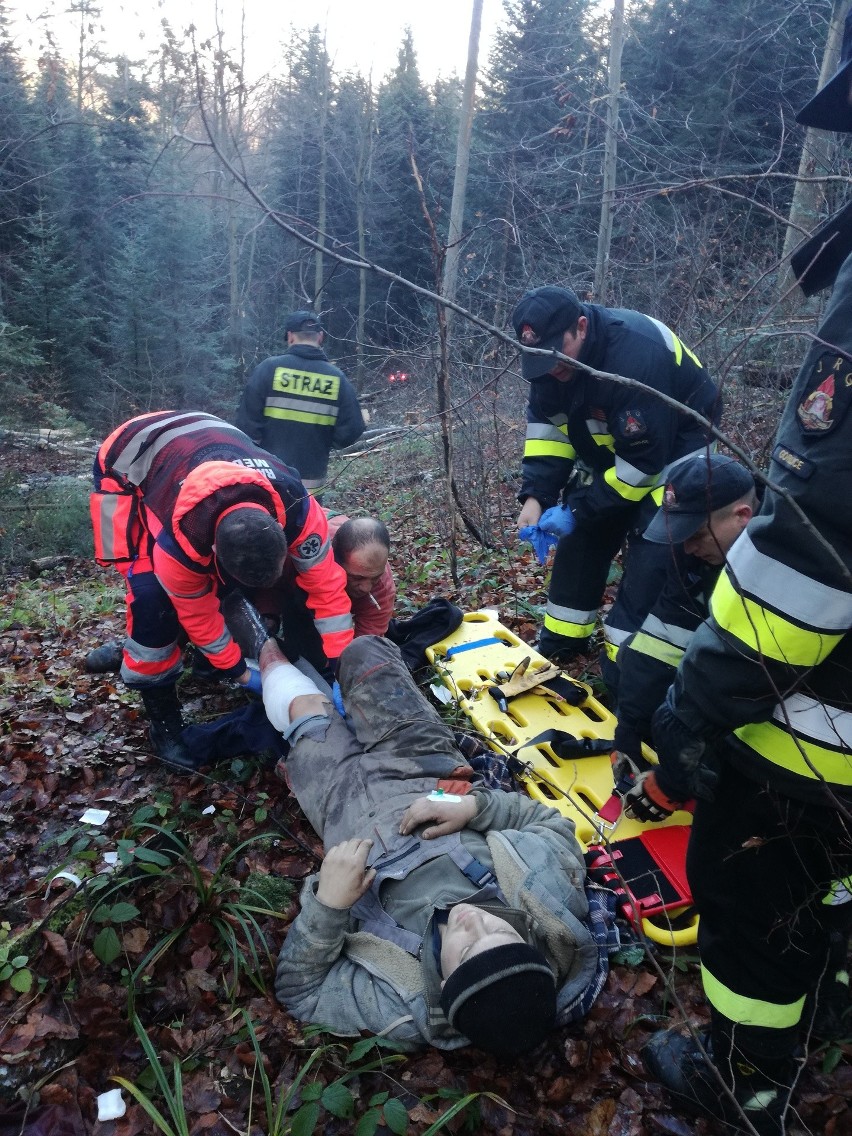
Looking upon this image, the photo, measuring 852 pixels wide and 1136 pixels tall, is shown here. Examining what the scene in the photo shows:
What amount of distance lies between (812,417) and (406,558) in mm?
5756

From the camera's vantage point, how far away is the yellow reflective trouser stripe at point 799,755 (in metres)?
1.61

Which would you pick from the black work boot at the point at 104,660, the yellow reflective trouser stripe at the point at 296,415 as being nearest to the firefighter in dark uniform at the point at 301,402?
the yellow reflective trouser stripe at the point at 296,415

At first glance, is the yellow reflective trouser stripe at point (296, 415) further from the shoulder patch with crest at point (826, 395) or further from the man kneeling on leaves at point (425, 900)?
the shoulder patch with crest at point (826, 395)

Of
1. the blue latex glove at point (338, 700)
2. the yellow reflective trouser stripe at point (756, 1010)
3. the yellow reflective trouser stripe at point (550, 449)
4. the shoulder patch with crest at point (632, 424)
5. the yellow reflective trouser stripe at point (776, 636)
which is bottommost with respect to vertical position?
the blue latex glove at point (338, 700)

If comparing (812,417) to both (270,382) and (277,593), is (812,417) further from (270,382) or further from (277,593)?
(270,382)

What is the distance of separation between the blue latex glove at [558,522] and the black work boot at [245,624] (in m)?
1.74

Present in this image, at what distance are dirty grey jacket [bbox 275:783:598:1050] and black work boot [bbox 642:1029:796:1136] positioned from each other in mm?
335

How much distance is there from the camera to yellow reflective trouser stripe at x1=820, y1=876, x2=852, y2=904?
177cm

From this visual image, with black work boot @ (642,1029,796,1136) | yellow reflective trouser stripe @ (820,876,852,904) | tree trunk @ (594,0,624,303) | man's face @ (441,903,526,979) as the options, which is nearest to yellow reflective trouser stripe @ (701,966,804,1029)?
black work boot @ (642,1029,796,1136)

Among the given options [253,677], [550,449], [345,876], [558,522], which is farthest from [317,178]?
Answer: [345,876]

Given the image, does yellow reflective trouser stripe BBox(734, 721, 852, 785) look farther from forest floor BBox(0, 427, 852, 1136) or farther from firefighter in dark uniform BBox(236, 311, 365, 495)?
firefighter in dark uniform BBox(236, 311, 365, 495)

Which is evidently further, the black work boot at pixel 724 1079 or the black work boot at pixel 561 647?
the black work boot at pixel 561 647

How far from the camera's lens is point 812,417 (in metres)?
1.41

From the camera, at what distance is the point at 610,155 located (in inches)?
439
